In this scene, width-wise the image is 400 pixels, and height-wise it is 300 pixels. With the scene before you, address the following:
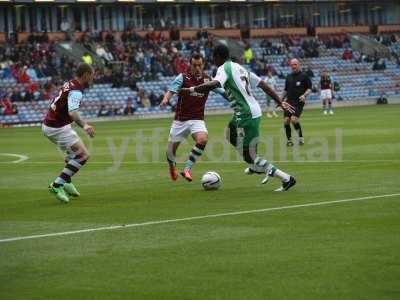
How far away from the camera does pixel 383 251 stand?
9867 mm

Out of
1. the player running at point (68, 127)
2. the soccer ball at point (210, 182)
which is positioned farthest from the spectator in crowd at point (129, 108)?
the soccer ball at point (210, 182)

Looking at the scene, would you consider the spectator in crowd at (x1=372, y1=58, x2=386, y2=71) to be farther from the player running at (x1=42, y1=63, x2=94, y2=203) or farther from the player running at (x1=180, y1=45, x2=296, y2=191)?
the player running at (x1=42, y1=63, x2=94, y2=203)

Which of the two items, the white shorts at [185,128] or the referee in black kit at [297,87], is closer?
the white shorts at [185,128]

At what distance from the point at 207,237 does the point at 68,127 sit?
6.05 metres

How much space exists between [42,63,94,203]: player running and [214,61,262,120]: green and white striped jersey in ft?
7.08

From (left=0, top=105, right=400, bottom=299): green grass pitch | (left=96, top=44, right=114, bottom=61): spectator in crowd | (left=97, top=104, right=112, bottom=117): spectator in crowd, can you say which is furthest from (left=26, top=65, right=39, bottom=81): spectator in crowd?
(left=0, top=105, right=400, bottom=299): green grass pitch

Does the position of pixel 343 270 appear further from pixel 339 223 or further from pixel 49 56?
pixel 49 56

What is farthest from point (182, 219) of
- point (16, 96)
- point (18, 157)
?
point (16, 96)

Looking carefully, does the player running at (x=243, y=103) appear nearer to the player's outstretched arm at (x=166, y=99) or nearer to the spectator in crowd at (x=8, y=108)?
the player's outstretched arm at (x=166, y=99)

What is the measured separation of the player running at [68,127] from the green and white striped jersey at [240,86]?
2.16 metres

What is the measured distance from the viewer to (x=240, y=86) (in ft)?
53.4

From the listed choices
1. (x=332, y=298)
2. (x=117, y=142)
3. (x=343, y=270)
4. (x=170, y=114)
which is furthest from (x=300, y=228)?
(x=170, y=114)

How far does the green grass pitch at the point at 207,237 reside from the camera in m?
8.59

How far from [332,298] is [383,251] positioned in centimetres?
209
